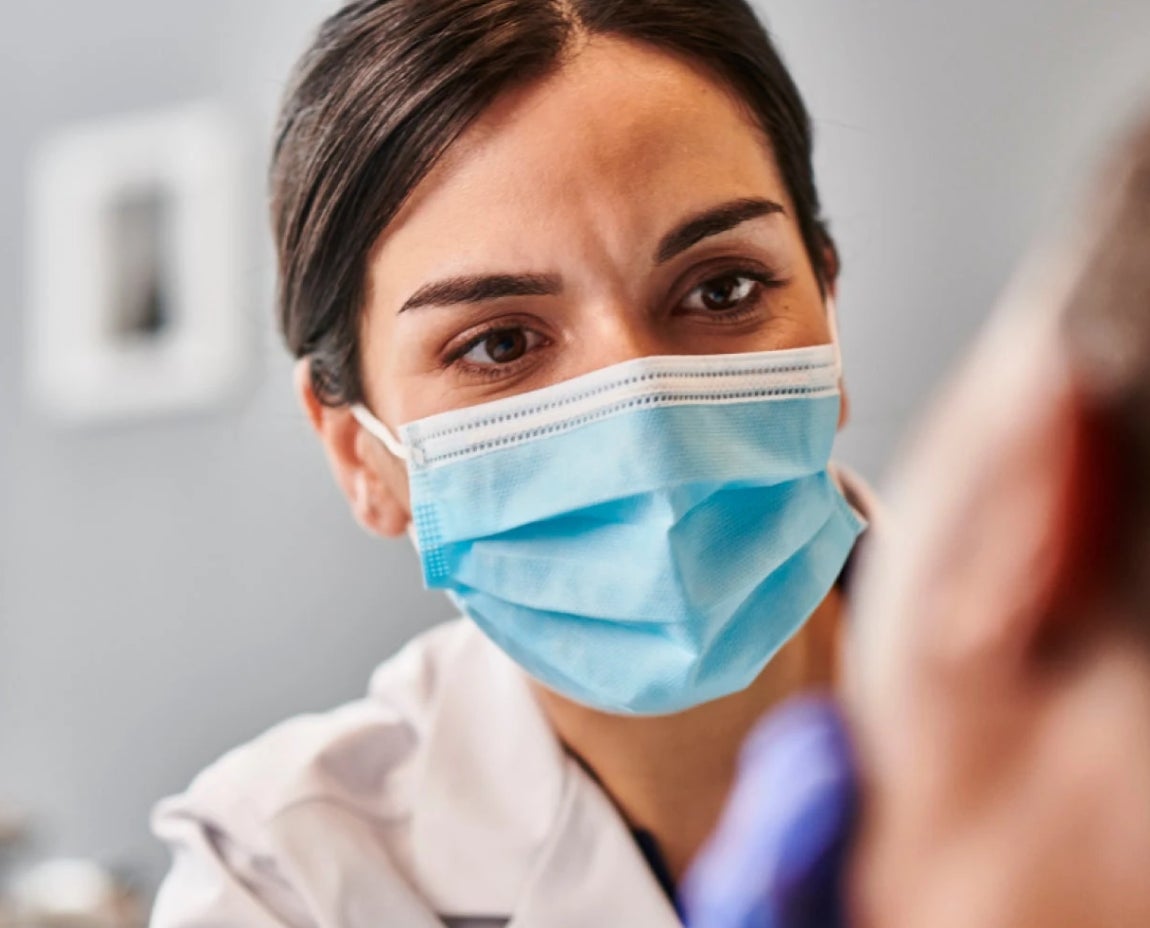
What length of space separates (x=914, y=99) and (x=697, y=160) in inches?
9.5

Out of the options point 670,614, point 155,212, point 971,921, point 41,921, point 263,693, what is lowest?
point 41,921

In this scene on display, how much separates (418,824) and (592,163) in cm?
45

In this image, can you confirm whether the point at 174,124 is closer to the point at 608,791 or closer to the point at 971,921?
the point at 608,791

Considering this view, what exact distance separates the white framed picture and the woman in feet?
1.88

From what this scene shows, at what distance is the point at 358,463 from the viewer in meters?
0.96

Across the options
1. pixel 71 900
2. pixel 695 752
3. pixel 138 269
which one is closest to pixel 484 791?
pixel 695 752

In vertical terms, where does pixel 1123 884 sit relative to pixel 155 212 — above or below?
above

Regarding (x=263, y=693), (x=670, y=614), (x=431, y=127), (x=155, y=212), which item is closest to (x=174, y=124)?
(x=155, y=212)

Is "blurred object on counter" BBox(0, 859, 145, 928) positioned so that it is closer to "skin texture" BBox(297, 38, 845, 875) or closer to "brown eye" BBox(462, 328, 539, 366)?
"skin texture" BBox(297, 38, 845, 875)

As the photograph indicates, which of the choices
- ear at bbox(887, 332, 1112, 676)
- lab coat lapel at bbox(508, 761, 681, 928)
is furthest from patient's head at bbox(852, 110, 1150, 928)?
lab coat lapel at bbox(508, 761, 681, 928)

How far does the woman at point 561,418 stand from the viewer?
0.77 metres

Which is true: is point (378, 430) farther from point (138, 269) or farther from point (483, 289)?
point (138, 269)

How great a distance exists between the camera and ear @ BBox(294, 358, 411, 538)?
937 millimetres

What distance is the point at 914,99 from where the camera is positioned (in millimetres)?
968
